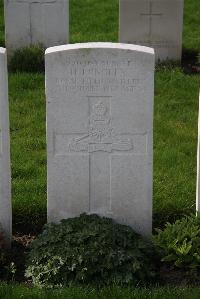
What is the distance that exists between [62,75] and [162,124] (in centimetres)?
311

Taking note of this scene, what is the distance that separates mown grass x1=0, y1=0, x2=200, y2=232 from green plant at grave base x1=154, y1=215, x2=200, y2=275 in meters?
0.74

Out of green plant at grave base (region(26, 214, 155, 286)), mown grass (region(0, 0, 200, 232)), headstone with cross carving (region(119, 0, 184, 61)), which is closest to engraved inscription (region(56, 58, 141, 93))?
green plant at grave base (region(26, 214, 155, 286))

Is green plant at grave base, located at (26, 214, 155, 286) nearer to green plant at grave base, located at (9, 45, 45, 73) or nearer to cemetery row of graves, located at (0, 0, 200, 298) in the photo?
cemetery row of graves, located at (0, 0, 200, 298)

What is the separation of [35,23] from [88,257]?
6295 millimetres

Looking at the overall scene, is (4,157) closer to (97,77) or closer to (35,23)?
Result: (97,77)

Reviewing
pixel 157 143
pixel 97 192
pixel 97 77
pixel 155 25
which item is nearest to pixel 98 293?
pixel 97 192

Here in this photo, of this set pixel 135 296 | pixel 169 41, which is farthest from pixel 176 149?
pixel 169 41

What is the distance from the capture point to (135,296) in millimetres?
4914

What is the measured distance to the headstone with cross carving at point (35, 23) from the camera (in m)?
10.7

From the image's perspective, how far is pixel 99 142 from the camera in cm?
559

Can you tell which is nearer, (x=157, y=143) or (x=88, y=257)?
(x=88, y=257)

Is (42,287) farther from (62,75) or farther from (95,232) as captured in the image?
(62,75)

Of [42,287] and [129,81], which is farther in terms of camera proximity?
[129,81]

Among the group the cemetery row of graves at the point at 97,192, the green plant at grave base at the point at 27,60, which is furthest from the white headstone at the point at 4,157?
the green plant at grave base at the point at 27,60
